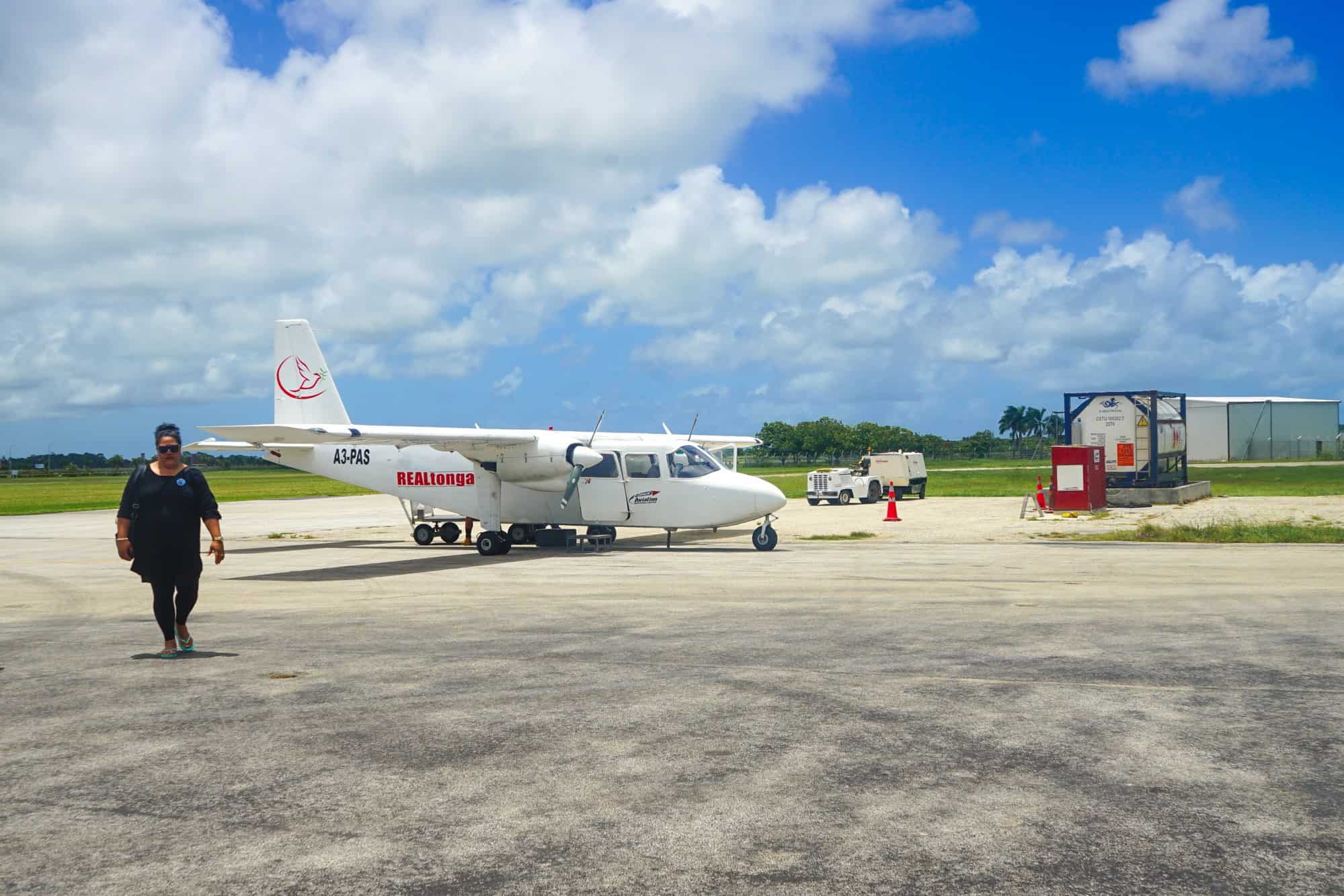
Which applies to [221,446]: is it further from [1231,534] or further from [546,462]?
[1231,534]

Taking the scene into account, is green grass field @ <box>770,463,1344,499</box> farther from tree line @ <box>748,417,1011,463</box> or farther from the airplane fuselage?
tree line @ <box>748,417,1011,463</box>

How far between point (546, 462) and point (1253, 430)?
83.1 meters

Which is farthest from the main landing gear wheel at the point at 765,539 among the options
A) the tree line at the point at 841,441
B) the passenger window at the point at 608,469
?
the tree line at the point at 841,441

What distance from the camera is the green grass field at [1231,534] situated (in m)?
21.9

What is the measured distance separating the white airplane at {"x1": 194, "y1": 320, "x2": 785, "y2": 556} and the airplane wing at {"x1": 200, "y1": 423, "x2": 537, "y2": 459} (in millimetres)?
31

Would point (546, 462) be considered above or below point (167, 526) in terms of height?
above

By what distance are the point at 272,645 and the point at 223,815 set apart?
Answer: 5.38m

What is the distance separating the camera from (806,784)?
5.30m

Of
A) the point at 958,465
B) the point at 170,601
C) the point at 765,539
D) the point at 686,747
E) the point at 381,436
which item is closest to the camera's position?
the point at 686,747

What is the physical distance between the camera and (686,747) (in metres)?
6.07

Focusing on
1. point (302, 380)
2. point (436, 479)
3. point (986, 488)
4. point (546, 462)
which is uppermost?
point (302, 380)

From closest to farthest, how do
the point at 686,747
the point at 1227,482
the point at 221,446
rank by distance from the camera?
the point at 686,747
the point at 221,446
the point at 1227,482

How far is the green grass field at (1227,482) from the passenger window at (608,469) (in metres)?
25.0

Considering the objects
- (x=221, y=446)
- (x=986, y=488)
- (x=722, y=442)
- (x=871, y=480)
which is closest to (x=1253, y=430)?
(x=986, y=488)
